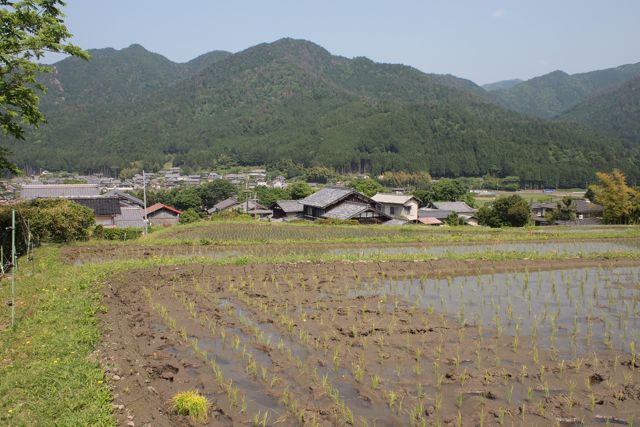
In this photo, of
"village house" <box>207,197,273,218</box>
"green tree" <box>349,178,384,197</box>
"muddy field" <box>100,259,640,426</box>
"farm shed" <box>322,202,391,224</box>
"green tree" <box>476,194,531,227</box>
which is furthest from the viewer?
"green tree" <box>349,178,384,197</box>

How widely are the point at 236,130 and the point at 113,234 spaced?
406 feet

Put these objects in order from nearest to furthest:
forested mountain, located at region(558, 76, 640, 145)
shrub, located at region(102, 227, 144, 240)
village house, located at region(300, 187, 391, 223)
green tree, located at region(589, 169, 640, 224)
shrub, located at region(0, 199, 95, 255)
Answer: shrub, located at region(0, 199, 95, 255) < shrub, located at region(102, 227, 144, 240) < village house, located at region(300, 187, 391, 223) < green tree, located at region(589, 169, 640, 224) < forested mountain, located at region(558, 76, 640, 145)

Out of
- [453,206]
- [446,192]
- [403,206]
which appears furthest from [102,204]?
[446,192]

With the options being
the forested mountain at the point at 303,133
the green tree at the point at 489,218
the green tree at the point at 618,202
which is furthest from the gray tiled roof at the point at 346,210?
the forested mountain at the point at 303,133

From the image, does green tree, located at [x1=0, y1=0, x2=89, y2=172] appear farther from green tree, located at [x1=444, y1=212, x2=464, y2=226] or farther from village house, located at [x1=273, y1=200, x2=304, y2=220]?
green tree, located at [x1=444, y1=212, x2=464, y2=226]

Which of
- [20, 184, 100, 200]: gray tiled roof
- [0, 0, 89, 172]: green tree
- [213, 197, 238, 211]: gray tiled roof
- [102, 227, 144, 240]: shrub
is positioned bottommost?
[213, 197, 238, 211]: gray tiled roof

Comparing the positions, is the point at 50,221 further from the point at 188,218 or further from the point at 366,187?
the point at 366,187

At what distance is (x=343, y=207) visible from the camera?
1298 inches

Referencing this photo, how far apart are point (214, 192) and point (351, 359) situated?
59.5 m

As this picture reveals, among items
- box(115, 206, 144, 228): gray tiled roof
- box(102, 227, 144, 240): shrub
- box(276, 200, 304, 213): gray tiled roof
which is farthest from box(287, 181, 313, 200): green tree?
box(102, 227, 144, 240): shrub

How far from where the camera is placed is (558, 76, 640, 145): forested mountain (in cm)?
15575

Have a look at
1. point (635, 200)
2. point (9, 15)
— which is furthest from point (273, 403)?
point (635, 200)

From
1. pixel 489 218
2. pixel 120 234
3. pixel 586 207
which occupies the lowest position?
pixel 586 207

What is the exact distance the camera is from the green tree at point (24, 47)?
10612 millimetres
